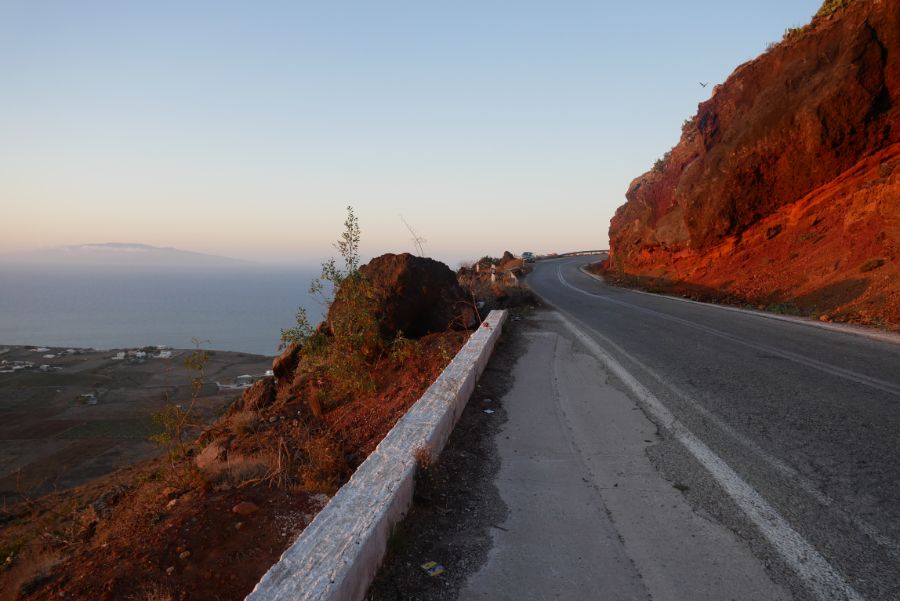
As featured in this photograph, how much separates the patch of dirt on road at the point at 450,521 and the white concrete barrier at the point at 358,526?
9 centimetres

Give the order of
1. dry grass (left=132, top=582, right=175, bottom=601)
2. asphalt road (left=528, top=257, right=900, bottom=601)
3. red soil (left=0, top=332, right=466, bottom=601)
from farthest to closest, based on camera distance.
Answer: red soil (left=0, top=332, right=466, bottom=601) < dry grass (left=132, top=582, right=175, bottom=601) < asphalt road (left=528, top=257, right=900, bottom=601)

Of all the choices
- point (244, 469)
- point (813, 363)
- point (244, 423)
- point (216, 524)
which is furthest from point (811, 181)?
point (216, 524)

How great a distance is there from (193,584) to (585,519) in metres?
2.35

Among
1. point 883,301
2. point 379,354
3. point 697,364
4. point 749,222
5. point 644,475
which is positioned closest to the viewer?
point 644,475

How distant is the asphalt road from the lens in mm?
2568

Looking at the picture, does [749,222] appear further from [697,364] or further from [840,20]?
[697,364]

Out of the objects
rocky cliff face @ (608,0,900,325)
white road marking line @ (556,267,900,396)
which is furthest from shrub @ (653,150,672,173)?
white road marking line @ (556,267,900,396)

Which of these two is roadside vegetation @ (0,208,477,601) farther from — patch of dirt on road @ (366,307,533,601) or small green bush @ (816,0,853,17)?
small green bush @ (816,0,853,17)

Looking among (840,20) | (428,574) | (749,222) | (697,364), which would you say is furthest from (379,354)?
(840,20)

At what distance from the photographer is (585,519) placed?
3.04m

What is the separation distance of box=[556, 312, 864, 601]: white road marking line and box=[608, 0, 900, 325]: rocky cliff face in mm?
9067

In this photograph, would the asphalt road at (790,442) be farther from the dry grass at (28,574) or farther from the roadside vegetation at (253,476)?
the dry grass at (28,574)

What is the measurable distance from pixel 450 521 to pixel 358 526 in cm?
70

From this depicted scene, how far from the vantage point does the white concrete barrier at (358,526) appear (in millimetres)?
2125
